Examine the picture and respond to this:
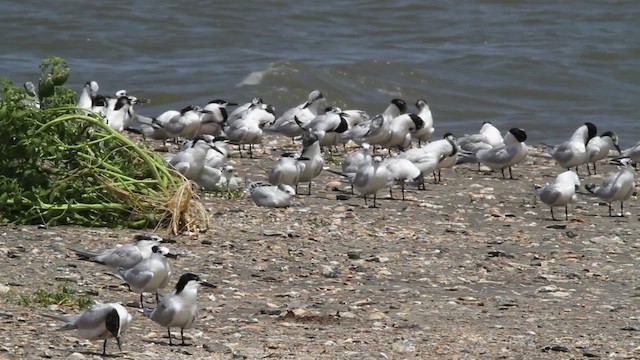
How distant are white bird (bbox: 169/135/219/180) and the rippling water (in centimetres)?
768

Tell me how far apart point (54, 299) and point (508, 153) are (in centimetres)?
682

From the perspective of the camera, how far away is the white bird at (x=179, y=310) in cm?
710

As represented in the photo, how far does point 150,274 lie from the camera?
7902mm

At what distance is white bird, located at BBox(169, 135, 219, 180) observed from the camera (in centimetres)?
1166

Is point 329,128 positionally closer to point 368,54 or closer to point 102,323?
point 102,323

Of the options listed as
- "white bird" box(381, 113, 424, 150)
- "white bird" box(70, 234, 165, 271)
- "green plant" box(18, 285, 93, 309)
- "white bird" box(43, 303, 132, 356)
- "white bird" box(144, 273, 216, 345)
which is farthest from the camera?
"white bird" box(381, 113, 424, 150)

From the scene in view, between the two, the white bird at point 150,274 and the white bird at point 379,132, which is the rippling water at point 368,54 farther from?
the white bird at point 150,274

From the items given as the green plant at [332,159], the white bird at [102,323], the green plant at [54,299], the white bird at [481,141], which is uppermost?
the white bird at [102,323]

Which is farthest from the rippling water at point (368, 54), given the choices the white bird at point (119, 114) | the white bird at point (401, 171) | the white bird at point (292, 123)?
the white bird at point (401, 171)

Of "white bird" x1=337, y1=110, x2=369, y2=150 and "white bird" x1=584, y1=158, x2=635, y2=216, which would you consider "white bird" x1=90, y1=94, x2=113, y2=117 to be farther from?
"white bird" x1=584, y1=158, x2=635, y2=216

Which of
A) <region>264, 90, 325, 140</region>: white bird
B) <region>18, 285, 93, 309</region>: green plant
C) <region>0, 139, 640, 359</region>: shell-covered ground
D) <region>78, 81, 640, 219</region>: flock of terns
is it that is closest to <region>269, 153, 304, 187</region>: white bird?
<region>78, 81, 640, 219</region>: flock of terns

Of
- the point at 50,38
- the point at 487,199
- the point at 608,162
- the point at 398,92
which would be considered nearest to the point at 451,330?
the point at 487,199

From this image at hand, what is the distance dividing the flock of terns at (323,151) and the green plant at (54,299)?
33 cm

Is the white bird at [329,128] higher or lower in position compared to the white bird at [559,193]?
higher
